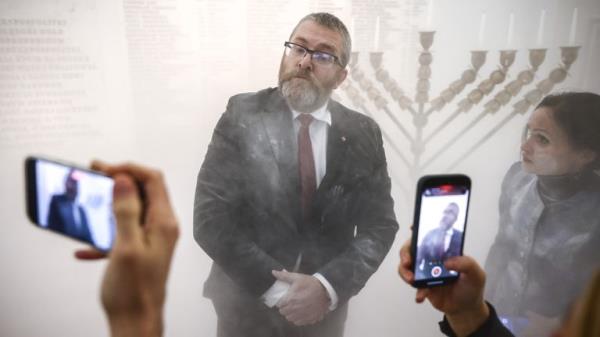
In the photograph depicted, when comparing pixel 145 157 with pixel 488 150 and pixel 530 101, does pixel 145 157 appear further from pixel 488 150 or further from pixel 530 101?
pixel 530 101

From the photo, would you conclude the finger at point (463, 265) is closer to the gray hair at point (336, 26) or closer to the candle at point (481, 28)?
the gray hair at point (336, 26)

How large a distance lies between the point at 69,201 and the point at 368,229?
75 centimetres

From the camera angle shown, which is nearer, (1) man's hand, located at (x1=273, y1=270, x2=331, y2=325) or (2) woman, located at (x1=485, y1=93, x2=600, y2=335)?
(1) man's hand, located at (x1=273, y1=270, x2=331, y2=325)

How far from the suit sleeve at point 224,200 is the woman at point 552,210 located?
2.77 ft

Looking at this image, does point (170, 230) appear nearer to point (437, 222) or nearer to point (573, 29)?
point (437, 222)

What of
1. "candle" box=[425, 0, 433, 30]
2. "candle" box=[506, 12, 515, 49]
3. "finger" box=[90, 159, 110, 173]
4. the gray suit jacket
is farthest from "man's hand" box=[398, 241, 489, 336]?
"candle" box=[506, 12, 515, 49]

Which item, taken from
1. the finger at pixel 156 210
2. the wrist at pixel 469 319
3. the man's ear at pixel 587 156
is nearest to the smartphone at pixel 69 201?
the finger at pixel 156 210

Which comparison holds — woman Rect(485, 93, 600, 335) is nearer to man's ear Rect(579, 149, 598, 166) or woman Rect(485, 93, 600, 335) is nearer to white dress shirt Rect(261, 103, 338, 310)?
man's ear Rect(579, 149, 598, 166)

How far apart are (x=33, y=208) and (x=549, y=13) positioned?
1.42 m

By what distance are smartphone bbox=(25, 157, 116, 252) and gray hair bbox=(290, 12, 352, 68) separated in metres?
0.60

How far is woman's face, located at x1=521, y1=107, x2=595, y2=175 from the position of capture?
4.50 ft

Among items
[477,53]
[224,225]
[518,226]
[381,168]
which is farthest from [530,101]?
[224,225]

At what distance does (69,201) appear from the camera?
68 centimetres

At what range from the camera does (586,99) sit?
1419mm
